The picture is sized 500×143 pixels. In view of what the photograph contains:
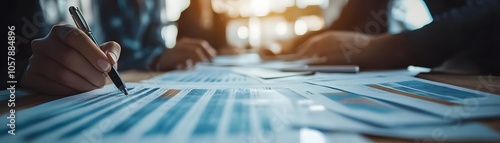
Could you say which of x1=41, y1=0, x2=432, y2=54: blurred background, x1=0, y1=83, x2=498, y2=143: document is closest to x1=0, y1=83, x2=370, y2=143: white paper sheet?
x1=0, y1=83, x2=498, y2=143: document

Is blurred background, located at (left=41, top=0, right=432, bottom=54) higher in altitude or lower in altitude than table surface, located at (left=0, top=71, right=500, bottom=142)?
higher

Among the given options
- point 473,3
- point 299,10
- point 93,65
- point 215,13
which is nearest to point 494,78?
point 473,3

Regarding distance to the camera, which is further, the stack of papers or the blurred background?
the blurred background

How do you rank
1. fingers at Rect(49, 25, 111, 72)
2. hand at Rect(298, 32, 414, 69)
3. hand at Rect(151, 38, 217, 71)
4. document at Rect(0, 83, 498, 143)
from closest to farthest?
document at Rect(0, 83, 498, 143) → fingers at Rect(49, 25, 111, 72) → hand at Rect(298, 32, 414, 69) → hand at Rect(151, 38, 217, 71)

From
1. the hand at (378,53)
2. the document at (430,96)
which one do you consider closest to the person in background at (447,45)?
the hand at (378,53)

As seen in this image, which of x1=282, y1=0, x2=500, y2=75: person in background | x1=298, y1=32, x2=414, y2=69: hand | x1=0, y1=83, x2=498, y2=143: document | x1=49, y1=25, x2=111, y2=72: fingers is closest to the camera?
x1=0, y1=83, x2=498, y2=143: document

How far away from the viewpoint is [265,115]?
0.71ft

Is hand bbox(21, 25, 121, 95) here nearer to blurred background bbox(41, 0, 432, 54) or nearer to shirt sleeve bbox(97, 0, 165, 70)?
blurred background bbox(41, 0, 432, 54)

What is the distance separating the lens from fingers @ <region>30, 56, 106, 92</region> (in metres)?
0.31

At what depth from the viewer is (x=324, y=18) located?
105 inches

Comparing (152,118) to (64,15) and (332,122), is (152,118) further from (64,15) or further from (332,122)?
(64,15)

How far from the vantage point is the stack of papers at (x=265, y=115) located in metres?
0.17

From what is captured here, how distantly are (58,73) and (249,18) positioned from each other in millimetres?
2923

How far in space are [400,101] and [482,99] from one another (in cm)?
8
